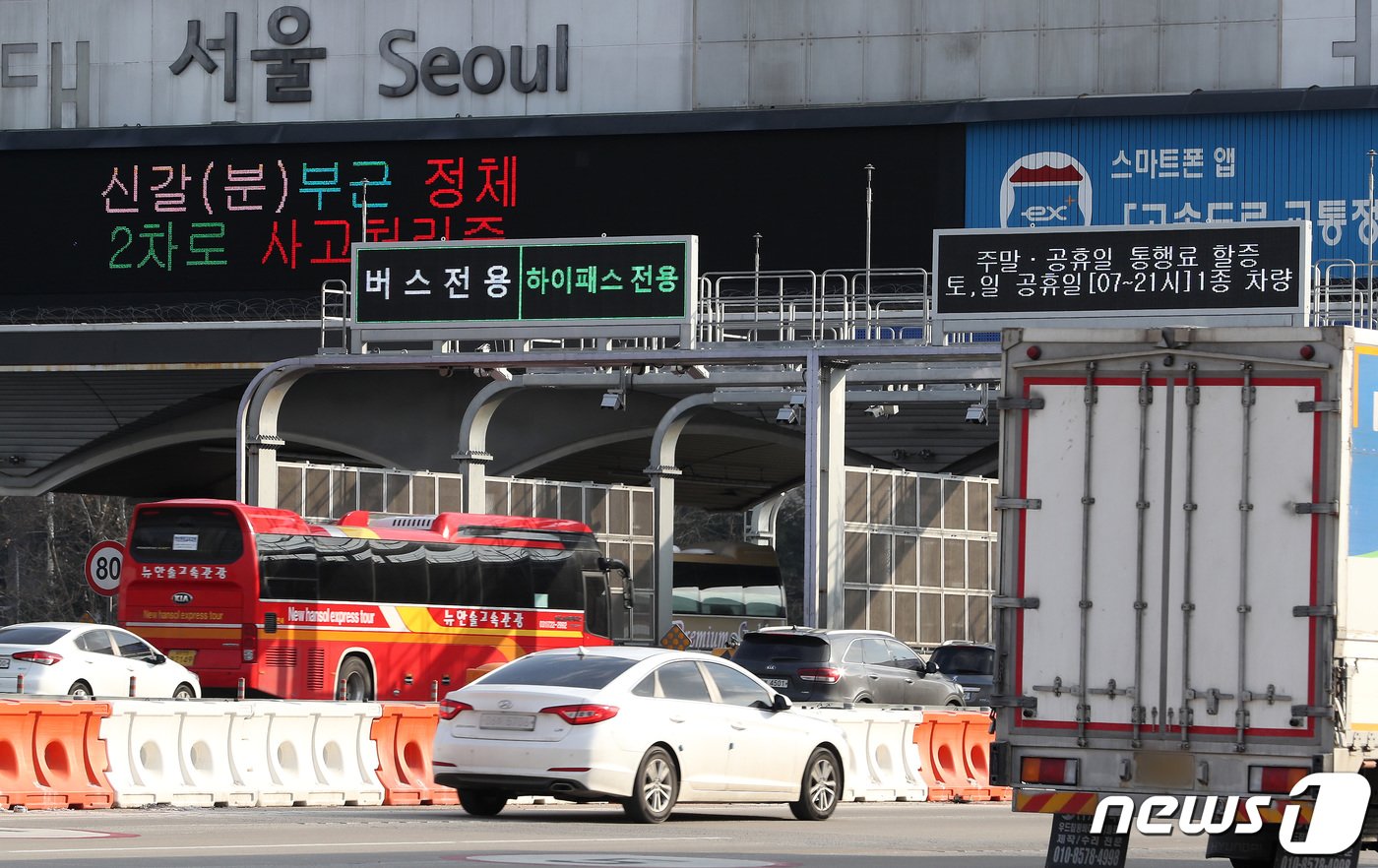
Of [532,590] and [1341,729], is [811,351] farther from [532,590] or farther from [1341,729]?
[1341,729]

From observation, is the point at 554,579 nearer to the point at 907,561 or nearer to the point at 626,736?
the point at 907,561

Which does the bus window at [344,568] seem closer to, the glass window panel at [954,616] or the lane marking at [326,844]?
the glass window panel at [954,616]

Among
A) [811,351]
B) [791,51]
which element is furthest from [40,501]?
[811,351]

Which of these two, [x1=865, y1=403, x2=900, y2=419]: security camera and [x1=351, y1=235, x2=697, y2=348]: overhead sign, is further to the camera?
[x1=865, y1=403, x2=900, y2=419]: security camera

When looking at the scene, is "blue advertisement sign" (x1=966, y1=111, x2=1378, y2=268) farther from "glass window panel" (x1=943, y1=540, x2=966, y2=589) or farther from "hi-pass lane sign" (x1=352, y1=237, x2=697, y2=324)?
"hi-pass lane sign" (x1=352, y1=237, x2=697, y2=324)

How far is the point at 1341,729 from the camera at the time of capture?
1212cm

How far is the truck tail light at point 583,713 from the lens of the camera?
17.1 m

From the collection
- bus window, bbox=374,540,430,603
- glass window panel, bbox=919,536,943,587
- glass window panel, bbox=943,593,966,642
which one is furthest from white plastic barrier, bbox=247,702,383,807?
glass window panel, bbox=943,593,966,642

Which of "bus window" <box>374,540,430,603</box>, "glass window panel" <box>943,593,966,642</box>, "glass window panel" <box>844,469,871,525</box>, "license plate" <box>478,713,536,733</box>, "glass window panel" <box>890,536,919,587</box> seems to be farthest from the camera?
"glass window panel" <box>943,593,966,642</box>

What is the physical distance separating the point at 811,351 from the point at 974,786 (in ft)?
32.8

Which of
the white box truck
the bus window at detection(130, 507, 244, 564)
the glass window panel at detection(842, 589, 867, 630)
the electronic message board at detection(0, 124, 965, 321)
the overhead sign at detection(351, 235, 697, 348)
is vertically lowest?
the glass window panel at detection(842, 589, 867, 630)

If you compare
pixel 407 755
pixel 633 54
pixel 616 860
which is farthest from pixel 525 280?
pixel 616 860

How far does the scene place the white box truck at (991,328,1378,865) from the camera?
1217 centimetres

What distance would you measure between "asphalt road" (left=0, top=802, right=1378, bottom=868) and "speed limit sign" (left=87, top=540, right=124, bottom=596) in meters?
12.8
